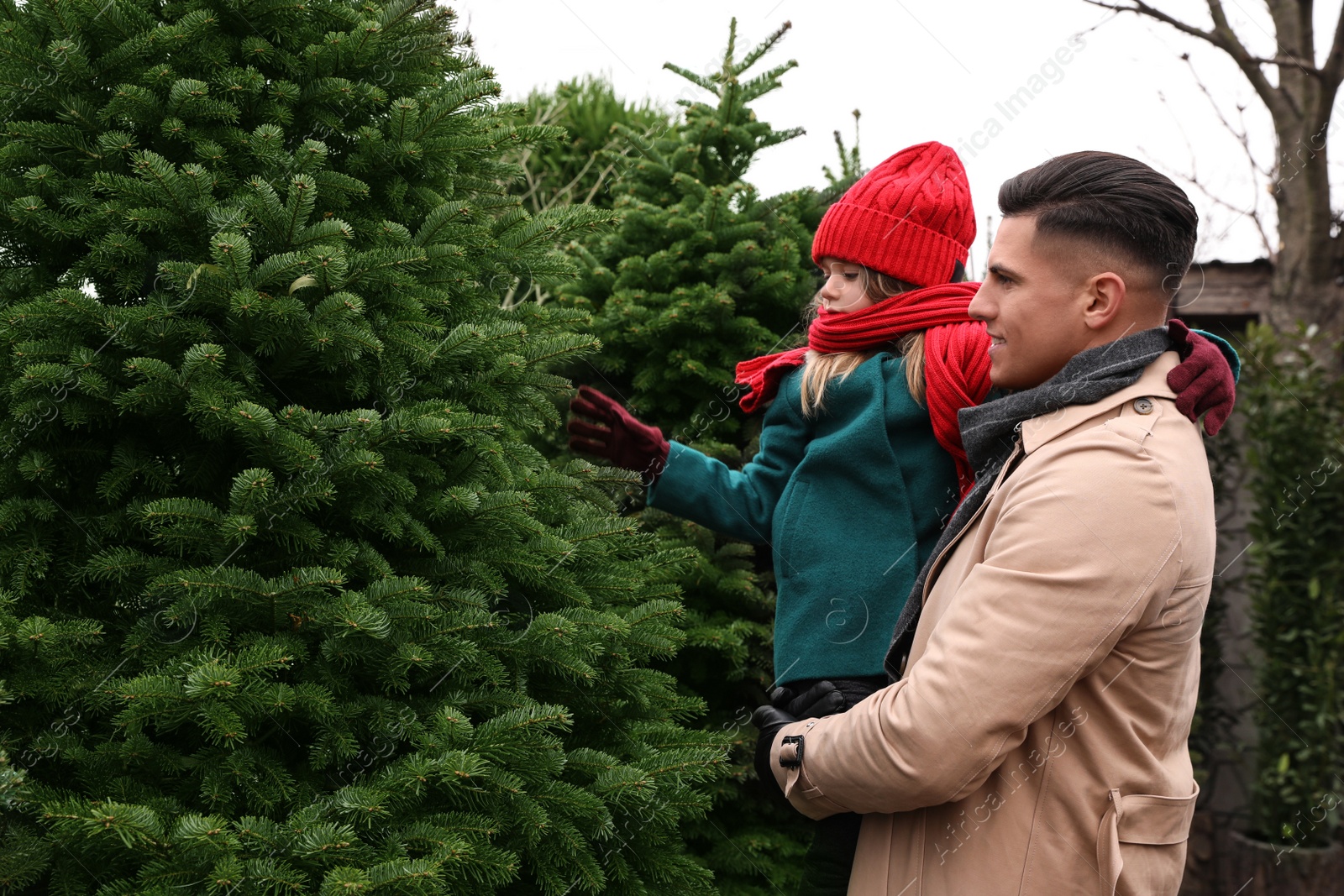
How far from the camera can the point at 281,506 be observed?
1.97 meters

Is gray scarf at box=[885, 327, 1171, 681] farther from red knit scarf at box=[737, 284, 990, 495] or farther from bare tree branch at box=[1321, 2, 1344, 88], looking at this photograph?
bare tree branch at box=[1321, 2, 1344, 88]

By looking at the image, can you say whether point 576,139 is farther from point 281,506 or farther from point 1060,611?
point 1060,611

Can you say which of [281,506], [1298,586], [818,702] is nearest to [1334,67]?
[1298,586]

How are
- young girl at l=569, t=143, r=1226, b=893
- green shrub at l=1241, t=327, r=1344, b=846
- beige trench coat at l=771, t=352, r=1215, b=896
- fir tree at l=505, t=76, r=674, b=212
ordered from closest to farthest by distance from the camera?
beige trench coat at l=771, t=352, r=1215, b=896 < young girl at l=569, t=143, r=1226, b=893 < green shrub at l=1241, t=327, r=1344, b=846 < fir tree at l=505, t=76, r=674, b=212

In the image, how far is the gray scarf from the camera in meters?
1.68

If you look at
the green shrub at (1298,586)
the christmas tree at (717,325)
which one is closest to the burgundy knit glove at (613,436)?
the christmas tree at (717,325)

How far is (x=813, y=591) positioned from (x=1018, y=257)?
0.86 m

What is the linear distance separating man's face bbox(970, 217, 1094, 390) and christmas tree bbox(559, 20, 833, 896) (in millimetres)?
1496

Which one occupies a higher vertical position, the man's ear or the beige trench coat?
the man's ear

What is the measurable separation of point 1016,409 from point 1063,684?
1.58ft

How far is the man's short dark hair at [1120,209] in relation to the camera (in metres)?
1.69

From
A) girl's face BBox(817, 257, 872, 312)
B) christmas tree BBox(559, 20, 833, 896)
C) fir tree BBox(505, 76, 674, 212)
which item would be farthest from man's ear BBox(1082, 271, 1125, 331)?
fir tree BBox(505, 76, 674, 212)

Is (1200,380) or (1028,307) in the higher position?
(1028,307)

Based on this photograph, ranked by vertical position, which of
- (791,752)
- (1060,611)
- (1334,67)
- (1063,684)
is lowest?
(791,752)
